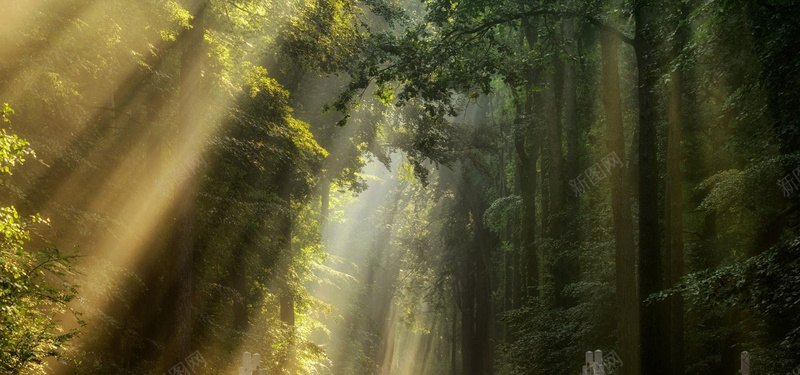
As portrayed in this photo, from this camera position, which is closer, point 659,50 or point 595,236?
point 659,50

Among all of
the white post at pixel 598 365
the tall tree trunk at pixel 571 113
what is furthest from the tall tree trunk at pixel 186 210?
the tall tree trunk at pixel 571 113

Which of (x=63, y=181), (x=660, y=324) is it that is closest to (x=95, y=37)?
(x=63, y=181)

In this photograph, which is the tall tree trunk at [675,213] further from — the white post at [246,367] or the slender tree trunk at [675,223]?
the white post at [246,367]

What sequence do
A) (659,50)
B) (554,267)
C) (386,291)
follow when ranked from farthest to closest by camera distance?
(386,291), (554,267), (659,50)

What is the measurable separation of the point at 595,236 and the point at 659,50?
29.0ft

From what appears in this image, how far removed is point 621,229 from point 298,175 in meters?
11.7

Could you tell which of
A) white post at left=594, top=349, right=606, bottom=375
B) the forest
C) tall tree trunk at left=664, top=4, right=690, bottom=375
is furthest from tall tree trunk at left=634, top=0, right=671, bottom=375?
white post at left=594, top=349, right=606, bottom=375

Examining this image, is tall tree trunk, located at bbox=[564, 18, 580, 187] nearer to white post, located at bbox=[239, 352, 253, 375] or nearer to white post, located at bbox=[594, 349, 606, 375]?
white post, located at bbox=[594, 349, 606, 375]

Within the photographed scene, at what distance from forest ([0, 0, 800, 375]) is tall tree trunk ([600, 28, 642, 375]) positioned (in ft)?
0.14

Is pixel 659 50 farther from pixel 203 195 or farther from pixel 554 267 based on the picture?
pixel 203 195

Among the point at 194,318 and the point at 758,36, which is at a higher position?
the point at 758,36

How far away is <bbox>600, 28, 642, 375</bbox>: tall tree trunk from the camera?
14.0 meters

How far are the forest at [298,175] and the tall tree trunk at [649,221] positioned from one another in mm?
43

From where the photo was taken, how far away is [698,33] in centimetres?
1099
